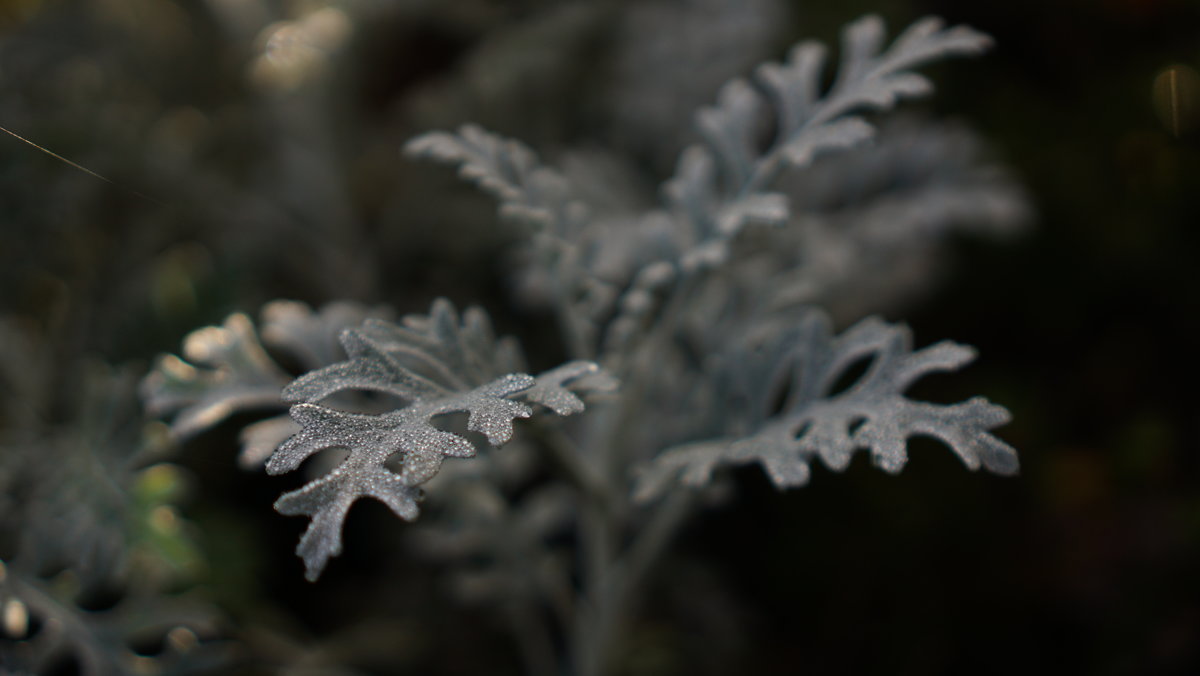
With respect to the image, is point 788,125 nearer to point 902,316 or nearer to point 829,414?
point 829,414

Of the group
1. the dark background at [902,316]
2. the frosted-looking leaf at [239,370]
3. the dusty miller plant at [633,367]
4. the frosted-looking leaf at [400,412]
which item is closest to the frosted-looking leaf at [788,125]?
the dusty miller plant at [633,367]

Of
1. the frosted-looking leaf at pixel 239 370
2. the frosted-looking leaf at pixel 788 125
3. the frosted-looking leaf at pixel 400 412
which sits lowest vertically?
the frosted-looking leaf at pixel 400 412

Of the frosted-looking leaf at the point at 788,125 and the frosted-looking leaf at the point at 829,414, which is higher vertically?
the frosted-looking leaf at the point at 788,125

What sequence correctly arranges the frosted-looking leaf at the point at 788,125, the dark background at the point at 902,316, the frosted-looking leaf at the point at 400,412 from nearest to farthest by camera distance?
the frosted-looking leaf at the point at 400,412 < the frosted-looking leaf at the point at 788,125 < the dark background at the point at 902,316

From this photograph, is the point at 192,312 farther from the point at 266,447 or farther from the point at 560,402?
the point at 560,402

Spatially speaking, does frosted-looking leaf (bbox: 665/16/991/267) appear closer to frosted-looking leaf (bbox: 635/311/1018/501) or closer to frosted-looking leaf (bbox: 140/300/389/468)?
frosted-looking leaf (bbox: 635/311/1018/501)

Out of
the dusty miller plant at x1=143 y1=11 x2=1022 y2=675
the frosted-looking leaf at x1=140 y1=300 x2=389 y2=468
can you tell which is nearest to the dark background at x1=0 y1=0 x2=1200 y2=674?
the dusty miller plant at x1=143 y1=11 x2=1022 y2=675

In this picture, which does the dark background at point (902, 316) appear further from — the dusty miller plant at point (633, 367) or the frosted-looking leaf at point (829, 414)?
the frosted-looking leaf at point (829, 414)
